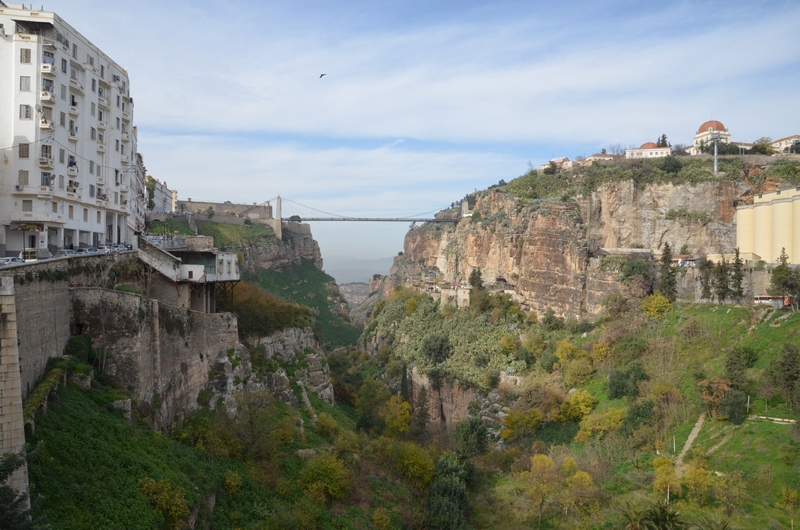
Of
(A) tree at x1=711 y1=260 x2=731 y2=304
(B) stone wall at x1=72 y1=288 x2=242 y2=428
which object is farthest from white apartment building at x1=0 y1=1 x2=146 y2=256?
(A) tree at x1=711 y1=260 x2=731 y2=304

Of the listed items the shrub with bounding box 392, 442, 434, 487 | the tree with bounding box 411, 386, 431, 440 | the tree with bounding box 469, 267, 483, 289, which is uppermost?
the tree with bounding box 469, 267, 483, 289

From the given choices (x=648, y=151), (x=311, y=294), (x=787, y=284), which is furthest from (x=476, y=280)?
(x=648, y=151)

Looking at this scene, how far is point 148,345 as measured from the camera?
18516mm

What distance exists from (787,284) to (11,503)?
36.6m

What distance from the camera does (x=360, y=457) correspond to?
27.7 metres

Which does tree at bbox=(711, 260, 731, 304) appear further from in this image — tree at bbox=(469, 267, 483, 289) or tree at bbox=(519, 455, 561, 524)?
tree at bbox=(469, 267, 483, 289)

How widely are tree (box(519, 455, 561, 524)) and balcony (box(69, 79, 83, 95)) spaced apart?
26493 millimetres

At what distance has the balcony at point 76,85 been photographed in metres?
25.3

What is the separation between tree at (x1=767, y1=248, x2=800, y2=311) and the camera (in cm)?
3309

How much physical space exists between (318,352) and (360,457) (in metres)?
9.95

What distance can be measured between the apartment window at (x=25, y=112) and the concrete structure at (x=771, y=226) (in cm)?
4249

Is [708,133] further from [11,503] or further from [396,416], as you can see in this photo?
[11,503]

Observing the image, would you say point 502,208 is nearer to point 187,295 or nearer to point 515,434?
point 515,434

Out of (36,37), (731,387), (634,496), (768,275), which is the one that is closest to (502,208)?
(768,275)
